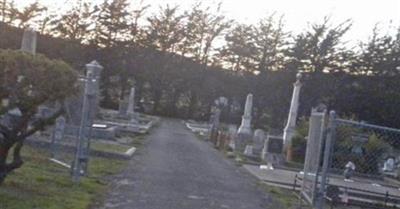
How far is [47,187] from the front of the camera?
37.7 ft

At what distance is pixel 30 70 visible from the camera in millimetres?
10234

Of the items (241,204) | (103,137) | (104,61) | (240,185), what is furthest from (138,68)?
(241,204)

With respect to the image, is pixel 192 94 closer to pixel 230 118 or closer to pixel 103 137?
pixel 230 118

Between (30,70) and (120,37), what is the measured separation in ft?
160

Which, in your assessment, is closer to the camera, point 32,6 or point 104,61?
point 32,6

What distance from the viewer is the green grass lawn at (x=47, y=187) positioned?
9.79m

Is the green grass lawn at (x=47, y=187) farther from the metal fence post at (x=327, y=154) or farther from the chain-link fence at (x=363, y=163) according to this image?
the chain-link fence at (x=363, y=163)

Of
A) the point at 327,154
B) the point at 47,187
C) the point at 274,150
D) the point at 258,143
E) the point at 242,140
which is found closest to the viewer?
the point at 47,187

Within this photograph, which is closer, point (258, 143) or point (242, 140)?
point (258, 143)

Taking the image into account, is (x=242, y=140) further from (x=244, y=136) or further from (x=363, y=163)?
(x=363, y=163)

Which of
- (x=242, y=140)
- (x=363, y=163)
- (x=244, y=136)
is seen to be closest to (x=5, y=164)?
(x=363, y=163)

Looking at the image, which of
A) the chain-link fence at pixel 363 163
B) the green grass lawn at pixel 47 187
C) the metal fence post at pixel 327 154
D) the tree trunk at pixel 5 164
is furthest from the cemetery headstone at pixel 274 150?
the tree trunk at pixel 5 164

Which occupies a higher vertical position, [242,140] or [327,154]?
[327,154]

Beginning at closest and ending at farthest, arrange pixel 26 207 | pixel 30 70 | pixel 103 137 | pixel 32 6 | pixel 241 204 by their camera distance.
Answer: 1. pixel 26 207
2. pixel 30 70
3. pixel 241 204
4. pixel 103 137
5. pixel 32 6
